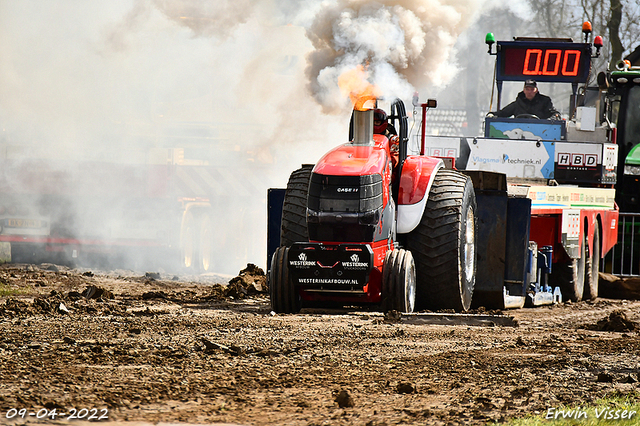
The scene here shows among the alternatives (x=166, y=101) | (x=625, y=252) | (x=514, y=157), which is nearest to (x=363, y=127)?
(x=514, y=157)

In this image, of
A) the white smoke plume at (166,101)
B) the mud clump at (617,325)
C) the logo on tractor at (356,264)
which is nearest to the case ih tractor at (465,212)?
the logo on tractor at (356,264)

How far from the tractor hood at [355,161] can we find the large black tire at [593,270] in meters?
5.27

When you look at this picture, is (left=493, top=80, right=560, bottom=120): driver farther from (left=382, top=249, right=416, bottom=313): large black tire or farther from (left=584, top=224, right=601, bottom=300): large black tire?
(left=382, top=249, right=416, bottom=313): large black tire

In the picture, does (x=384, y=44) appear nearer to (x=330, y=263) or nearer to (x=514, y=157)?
(x=330, y=263)

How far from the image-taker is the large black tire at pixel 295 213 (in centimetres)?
820

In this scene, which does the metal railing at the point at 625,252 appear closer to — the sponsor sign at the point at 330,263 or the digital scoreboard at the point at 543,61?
the digital scoreboard at the point at 543,61

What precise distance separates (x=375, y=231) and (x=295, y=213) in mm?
1063

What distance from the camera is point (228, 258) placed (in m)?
15.5

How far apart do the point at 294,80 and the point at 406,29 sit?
984cm

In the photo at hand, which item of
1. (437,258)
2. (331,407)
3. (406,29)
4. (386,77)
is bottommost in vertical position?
(331,407)

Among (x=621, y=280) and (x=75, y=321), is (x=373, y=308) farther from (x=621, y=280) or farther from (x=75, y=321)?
(x=621, y=280)

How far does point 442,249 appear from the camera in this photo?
8148 millimetres

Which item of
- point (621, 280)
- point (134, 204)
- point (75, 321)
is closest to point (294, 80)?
point (134, 204)

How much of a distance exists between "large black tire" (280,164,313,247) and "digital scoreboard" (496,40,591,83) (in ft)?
20.3
